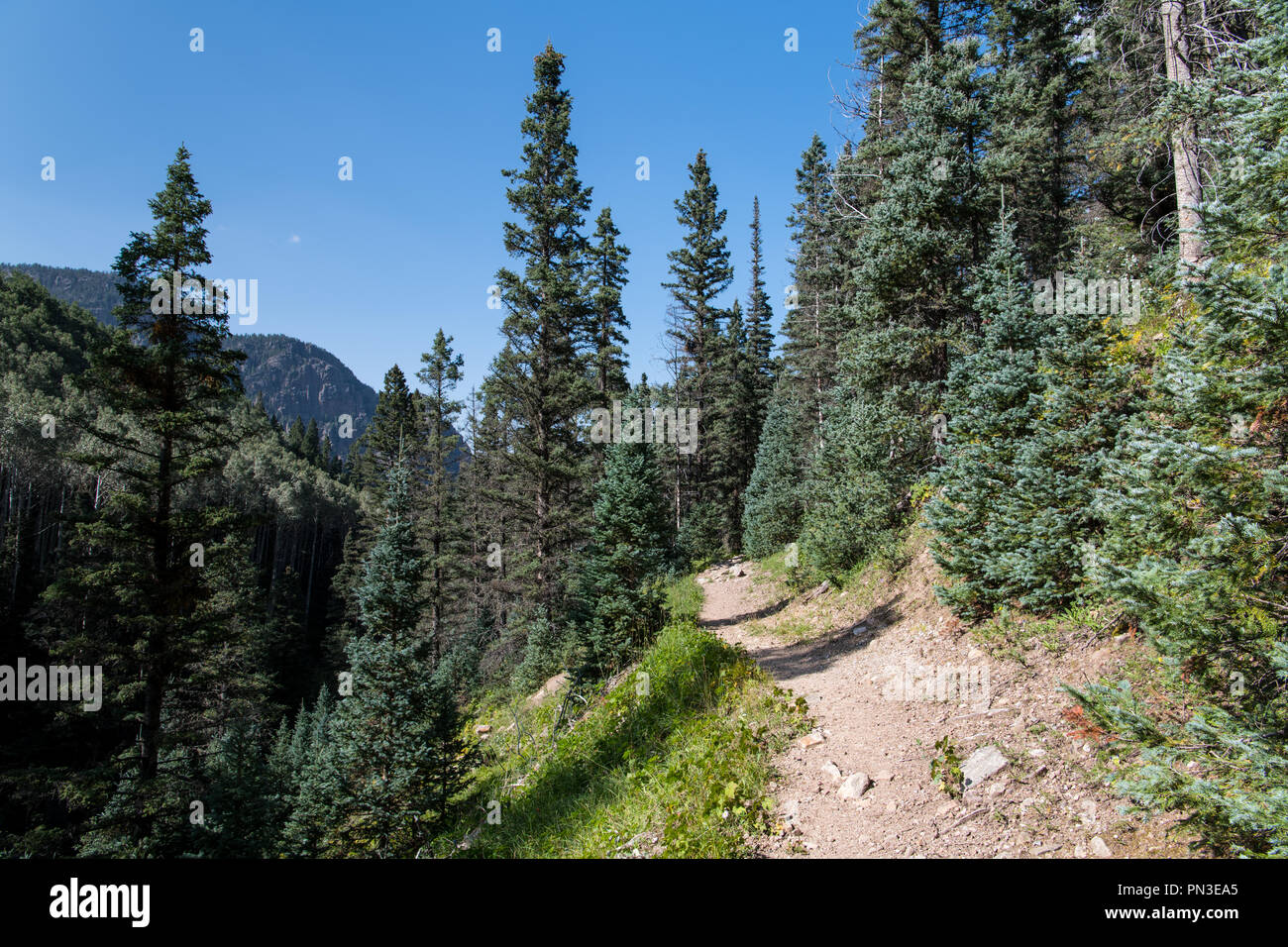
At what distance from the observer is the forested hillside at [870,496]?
14.0 feet

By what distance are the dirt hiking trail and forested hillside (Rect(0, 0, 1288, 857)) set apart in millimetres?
299

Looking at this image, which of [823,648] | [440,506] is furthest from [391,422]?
[823,648]

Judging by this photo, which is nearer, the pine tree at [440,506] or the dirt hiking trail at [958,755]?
the dirt hiking trail at [958,755]

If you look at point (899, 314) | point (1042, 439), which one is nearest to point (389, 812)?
point (1042, 439)

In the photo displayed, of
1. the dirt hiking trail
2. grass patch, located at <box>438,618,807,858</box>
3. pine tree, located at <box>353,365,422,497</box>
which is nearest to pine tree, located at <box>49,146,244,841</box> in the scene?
grass patch, located at <box>438,618,807,858</box>

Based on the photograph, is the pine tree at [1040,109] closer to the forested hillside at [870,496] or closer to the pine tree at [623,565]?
the forested hillside at [870,496]

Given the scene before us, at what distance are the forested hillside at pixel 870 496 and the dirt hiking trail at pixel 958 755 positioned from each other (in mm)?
299

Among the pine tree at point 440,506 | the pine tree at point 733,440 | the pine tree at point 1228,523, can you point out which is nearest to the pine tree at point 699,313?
the pine tree at point 733,440
